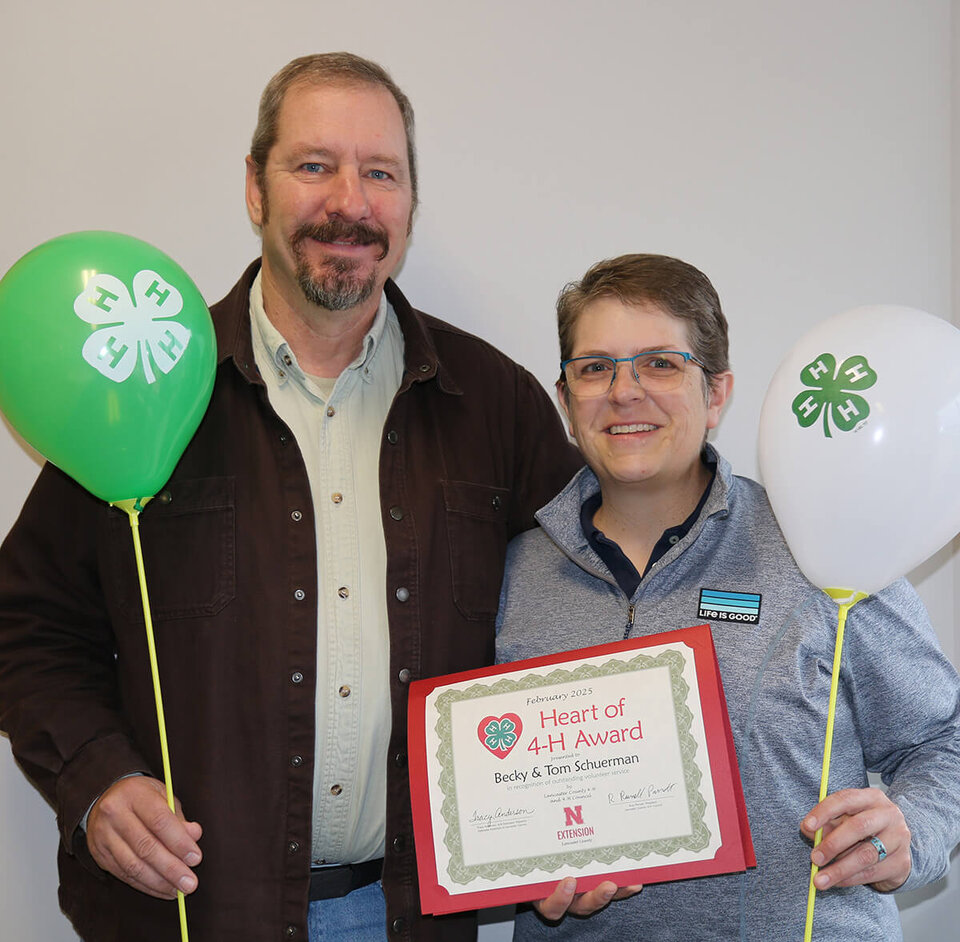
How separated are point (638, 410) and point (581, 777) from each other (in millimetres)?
604

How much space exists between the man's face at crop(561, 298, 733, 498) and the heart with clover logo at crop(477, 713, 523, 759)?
1.47ft

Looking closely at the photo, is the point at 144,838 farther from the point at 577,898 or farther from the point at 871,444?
the point at 871,444

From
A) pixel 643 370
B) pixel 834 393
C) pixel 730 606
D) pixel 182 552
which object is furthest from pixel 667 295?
pixel 182 552

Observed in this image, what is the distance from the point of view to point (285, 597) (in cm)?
178

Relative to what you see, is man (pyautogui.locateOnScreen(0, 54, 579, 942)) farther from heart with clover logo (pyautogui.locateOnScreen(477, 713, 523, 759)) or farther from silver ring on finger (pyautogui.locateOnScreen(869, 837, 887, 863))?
silver ring on finger (pyautogui.locateOnScreen(869, 837, 887, 863))

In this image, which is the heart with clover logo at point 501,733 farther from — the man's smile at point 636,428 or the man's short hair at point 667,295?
the man's short hair at point 667,295

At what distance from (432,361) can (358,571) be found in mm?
438

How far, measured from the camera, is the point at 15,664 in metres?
1.83

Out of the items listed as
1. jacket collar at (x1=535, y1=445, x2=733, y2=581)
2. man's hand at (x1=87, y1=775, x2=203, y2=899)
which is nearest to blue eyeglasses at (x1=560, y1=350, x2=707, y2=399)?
jacket collar at (x1=535, y1=445, x2=733, y2=581)

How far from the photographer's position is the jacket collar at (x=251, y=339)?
6.22 feet

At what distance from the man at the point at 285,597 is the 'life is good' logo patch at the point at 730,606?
16.4 inches

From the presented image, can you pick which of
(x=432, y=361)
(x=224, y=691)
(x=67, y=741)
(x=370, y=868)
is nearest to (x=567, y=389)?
(x=432, y=361)

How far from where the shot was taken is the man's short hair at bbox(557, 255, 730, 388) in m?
1.78

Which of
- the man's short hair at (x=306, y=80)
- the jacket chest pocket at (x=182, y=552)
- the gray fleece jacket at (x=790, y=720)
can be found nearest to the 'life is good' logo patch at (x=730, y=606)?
the gray fleece jacket at (x=790, y=720)
